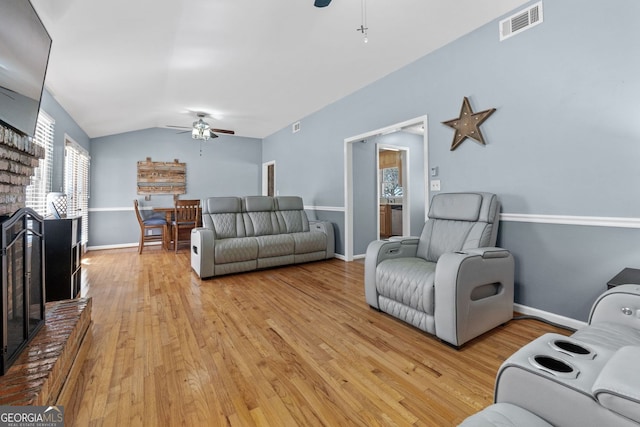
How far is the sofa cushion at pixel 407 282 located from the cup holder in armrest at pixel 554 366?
3.39 feet

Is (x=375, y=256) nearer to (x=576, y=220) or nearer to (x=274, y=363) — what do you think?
(x=274, y=363)

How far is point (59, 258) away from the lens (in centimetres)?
242

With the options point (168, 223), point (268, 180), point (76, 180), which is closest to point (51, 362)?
point (168, 223)

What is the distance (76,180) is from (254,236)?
3418 millimetres

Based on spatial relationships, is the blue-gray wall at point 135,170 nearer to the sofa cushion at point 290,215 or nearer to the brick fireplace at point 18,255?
the sofa cushion at point 290,215

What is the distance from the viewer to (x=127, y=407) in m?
1.32

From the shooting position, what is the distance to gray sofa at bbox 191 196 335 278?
139 inches

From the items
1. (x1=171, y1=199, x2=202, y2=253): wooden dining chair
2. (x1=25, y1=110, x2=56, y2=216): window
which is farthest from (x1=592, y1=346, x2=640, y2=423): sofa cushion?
(x1=171, y1=199, x2=202, y2=253): wooden dining chair

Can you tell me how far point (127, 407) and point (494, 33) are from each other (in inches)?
150

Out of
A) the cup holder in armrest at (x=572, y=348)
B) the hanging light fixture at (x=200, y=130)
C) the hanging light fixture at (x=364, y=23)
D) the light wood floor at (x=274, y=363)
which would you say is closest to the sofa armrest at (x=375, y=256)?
the light wood floor at (x=274, y=363)

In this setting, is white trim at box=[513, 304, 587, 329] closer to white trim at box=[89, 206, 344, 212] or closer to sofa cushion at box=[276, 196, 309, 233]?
white trim at box=[89, 206, 344, 212]

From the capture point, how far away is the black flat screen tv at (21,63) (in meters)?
1.41

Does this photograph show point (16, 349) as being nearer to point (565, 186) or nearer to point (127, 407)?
point (127, 407)

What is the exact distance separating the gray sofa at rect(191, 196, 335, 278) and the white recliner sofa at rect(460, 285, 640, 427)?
323 centimetres
